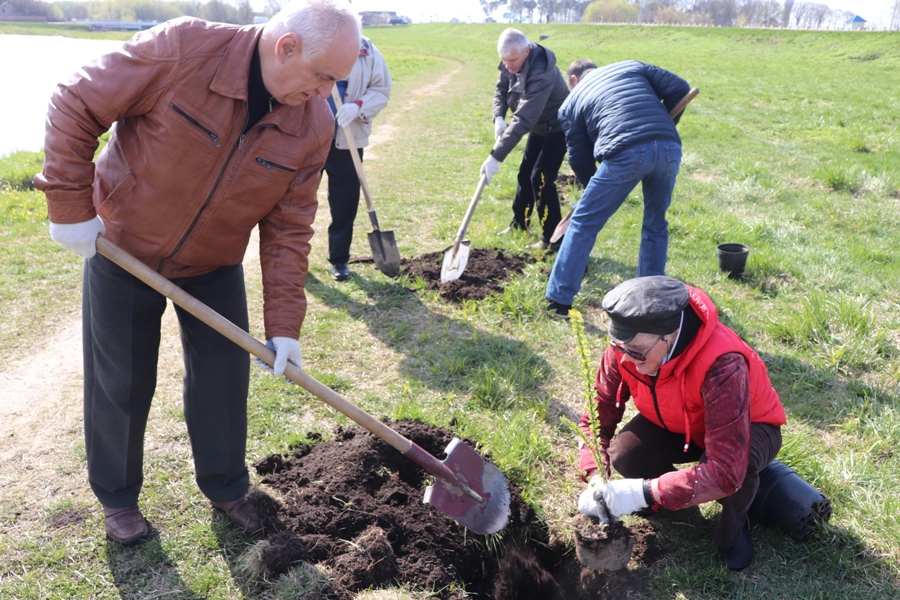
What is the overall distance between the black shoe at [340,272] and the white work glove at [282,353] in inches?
122

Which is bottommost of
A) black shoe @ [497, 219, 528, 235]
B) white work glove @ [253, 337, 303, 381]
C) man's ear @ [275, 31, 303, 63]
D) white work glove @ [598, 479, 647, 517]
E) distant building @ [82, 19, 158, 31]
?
white work glove @ [598, 479, 647, 517]

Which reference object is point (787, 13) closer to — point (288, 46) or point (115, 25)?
point (115, 25)

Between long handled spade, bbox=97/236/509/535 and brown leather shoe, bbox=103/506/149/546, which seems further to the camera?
brown leather shoe, bbox=103/506/149/546

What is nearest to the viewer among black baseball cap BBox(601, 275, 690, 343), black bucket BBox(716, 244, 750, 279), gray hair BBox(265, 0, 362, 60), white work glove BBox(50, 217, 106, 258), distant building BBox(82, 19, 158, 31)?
gray hair BBox(265, 0, 362, 60)

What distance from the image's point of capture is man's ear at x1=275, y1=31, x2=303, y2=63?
2164 mm

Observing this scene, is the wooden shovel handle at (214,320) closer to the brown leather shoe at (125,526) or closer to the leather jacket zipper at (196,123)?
the leather jacket zipper at (196,123)

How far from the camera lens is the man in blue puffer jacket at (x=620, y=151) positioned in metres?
4.64

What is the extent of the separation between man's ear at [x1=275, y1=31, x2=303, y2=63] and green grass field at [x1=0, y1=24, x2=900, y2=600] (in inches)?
79.8

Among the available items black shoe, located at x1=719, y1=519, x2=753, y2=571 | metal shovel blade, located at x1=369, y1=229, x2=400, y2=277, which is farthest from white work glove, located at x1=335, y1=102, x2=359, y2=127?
black shoe, located at x1=719, y1=519, x2=753, y2=571

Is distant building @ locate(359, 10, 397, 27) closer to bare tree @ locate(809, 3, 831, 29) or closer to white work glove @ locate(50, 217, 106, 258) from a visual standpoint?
bare tree @ locate(809, 3, 831, 29)

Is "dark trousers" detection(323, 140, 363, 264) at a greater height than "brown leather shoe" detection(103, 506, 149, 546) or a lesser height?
greater

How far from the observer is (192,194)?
7.77 feet

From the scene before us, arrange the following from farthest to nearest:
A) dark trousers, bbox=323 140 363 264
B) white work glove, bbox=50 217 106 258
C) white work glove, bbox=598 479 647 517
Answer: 1. dark trousers, bbox=323 140 363 264
2. white work glove, bbox=598 479 647 517
3. white work glove, bbox=50 217 106 258

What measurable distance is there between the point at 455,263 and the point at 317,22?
140 inches
